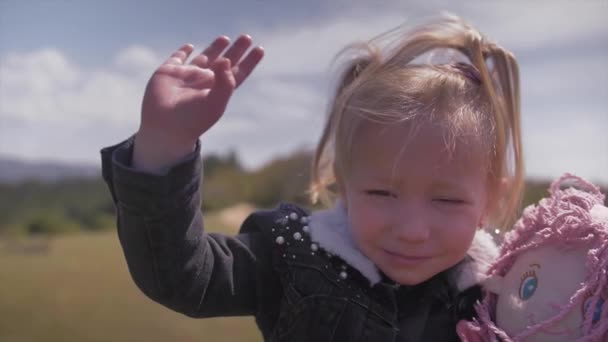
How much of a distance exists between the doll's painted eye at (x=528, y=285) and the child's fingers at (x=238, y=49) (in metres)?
0.62

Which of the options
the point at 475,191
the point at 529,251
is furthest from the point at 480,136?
the point at 529,251

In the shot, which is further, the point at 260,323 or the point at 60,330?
the point at 60,330

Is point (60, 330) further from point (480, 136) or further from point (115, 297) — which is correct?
point (480, 136)

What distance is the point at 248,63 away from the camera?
1047 millimetres

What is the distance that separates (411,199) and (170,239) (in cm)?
42

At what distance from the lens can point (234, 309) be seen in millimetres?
1064

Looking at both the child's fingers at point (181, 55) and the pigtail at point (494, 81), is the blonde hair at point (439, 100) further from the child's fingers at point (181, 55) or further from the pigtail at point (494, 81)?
the child's fingers at point (181, 55)

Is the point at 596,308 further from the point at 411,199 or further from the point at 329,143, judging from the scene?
the point at 329,143

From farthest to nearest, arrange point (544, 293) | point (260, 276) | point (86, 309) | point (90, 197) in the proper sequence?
point (90, 197) < point (86, 309) < point (260, 276) < point (544, 293)

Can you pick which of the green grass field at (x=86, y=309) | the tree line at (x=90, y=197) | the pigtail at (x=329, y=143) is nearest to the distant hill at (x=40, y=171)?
the tree line at (x=90, y=197)

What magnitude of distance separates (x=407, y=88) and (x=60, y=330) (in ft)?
5.74

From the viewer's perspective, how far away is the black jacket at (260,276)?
0.89 meters

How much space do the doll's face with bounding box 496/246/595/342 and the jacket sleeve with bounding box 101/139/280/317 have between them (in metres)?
0.47

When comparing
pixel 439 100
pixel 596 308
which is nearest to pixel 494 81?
pixel 439 100
